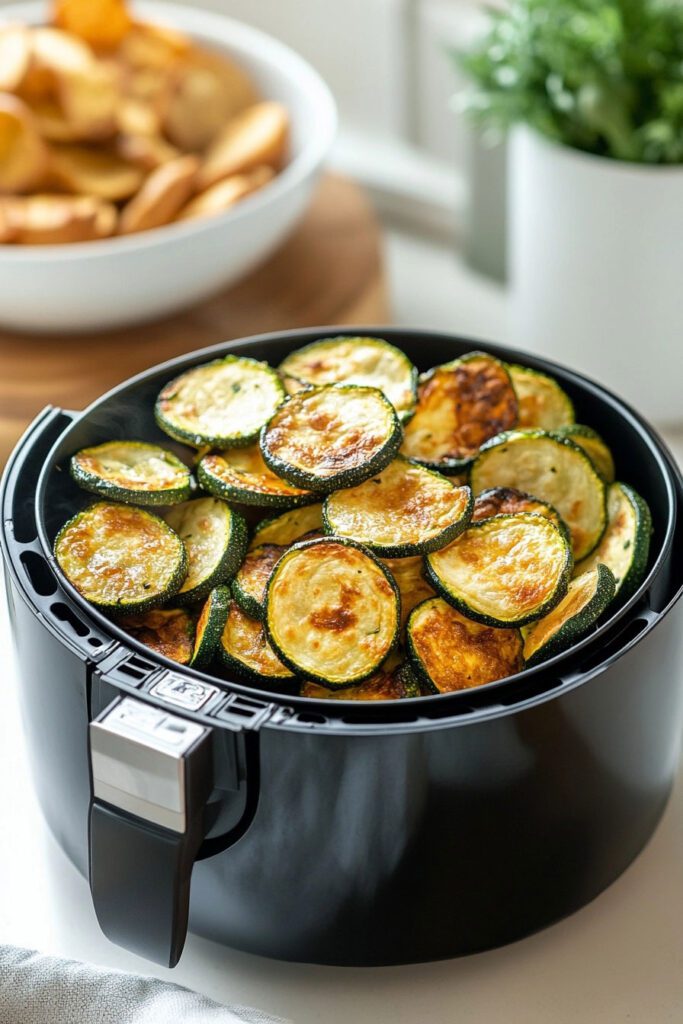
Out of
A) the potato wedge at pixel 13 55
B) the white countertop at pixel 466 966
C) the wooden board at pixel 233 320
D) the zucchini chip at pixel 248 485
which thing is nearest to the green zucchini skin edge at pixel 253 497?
the zucchini chip at pixel 248 485

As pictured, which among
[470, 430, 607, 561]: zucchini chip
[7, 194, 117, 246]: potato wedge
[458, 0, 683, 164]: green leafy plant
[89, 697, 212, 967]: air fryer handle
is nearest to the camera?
[89, 697, 212, 967]: air fryer handle

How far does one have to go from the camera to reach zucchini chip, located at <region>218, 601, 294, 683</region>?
755mm

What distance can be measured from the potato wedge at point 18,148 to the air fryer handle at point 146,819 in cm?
90

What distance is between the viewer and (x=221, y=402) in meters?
0.91

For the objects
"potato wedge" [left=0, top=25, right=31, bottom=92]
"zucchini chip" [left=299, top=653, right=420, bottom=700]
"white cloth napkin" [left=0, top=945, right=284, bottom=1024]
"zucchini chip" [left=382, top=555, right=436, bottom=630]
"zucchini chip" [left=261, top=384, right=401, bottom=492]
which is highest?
"potato wedge" [left=0, top=25, right=31, bottom=92]

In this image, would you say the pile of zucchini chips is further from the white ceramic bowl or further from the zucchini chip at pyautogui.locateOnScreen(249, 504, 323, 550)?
the white ceramic bowl

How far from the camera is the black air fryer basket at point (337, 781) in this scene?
675 millimetres

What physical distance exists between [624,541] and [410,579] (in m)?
0.15

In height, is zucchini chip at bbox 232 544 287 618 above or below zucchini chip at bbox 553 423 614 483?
below

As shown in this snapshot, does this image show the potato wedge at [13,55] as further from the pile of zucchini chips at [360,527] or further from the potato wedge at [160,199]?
the pile of zucchini chips at [360,527]

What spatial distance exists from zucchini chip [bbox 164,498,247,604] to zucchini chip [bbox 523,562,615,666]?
20cm

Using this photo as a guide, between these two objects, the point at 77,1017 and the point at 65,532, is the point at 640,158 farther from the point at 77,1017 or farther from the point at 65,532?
the point at 77,1017

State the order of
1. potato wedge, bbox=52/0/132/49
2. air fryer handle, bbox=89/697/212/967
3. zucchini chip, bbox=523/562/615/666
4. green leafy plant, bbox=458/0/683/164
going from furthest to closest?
potato wedge, bbox=52/0/132/49
green leafy plant, bbox=458/0/683/164
zucchini chip, bbox=523/562/615/666
air fryer handle, bbox=89/697/212/967

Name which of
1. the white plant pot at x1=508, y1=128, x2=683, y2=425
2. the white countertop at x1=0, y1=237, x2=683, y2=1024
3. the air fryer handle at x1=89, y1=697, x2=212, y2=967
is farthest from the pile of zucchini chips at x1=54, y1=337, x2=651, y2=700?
the white plant pot at x1=508, y1=128, x2=683, y2=425
